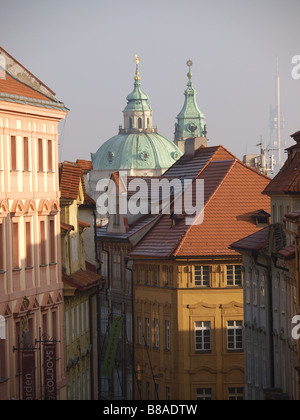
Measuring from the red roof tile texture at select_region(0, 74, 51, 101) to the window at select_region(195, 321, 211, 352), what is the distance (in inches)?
913

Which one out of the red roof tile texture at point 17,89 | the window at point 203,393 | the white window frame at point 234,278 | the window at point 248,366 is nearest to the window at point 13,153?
the red roof tile texture at point 17,89

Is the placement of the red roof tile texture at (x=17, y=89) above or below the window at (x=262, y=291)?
above

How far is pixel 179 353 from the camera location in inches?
2889

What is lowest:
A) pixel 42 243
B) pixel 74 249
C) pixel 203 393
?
pixel 203 393

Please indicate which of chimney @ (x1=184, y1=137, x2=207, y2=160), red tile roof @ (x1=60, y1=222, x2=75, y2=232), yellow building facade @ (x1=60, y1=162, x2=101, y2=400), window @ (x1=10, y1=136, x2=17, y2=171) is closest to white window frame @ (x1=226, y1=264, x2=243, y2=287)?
yellow building facade @ (x1=60, y1=162, x2=101, y2=400)

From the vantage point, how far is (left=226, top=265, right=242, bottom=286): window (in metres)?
74.0

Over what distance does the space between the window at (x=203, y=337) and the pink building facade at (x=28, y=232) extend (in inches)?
784

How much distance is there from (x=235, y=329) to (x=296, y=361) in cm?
2458

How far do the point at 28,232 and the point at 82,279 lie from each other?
31.6ft

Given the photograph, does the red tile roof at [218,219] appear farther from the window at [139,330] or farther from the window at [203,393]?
the window at [203,393]

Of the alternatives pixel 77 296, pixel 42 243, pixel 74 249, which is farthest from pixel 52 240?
pixel 74 249

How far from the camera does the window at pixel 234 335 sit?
73.8 metres

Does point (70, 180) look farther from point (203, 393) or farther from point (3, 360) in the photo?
point (203, 393)

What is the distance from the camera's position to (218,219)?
75812mm
